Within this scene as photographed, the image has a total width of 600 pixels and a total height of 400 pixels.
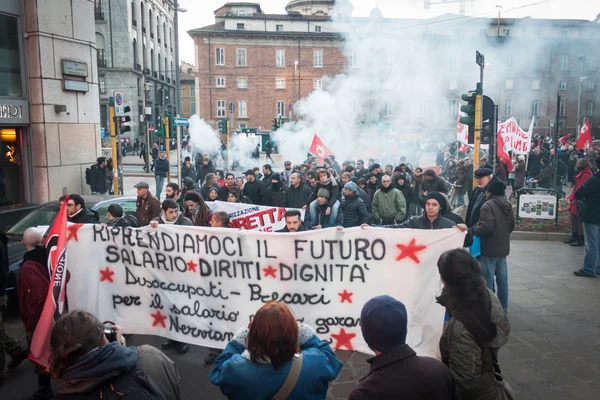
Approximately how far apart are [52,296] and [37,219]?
166 inches

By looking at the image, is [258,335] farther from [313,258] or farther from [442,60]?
[442,60]

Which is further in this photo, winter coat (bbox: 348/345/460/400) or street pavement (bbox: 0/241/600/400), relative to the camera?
street pavement (bbox: 0/241/600/400)

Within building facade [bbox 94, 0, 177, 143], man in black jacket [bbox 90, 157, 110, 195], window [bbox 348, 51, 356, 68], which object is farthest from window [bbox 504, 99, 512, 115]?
man in black jacket [bbox 90, 157, 110, 195]

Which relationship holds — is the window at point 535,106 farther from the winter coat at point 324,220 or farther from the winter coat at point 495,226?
the winter coat at point 495,226

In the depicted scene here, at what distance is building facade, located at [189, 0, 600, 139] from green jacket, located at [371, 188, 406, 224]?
36.1 m

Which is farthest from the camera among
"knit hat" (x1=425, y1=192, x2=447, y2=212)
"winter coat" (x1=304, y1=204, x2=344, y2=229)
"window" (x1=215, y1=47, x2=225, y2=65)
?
"window" (x1=215, y1=47, x2=225, y2=65)

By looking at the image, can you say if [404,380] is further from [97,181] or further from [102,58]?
[102,58]

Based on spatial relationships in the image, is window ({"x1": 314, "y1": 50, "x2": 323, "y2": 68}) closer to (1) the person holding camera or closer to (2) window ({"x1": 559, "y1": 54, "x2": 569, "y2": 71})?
(2) window ({"x1": 559, "y1": 54, "x2": 569, "y2": 71})

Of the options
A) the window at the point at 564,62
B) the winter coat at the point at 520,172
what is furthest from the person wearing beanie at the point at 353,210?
the window at the point at 564,62

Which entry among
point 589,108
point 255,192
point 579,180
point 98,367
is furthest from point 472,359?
point 589,108

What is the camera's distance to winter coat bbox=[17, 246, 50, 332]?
14.5 feet

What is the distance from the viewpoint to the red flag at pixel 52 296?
13.3ft

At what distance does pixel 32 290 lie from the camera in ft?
14.5

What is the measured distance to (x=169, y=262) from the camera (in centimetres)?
502
